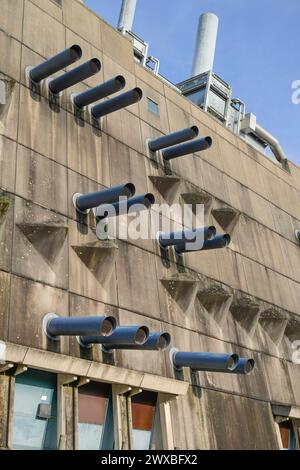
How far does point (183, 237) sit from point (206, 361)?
11.5 feet

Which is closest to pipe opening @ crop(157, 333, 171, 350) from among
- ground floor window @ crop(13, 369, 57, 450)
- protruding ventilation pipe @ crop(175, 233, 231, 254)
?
ground floor window @ crop(13, 369, 57, 450)

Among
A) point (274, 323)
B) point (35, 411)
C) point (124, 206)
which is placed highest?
point (124, 206)

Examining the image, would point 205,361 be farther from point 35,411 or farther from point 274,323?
point 274,323

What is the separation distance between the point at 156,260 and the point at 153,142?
394 centimetres

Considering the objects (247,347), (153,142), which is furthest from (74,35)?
(247,347)

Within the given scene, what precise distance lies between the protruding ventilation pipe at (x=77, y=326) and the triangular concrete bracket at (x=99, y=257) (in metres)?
1.87

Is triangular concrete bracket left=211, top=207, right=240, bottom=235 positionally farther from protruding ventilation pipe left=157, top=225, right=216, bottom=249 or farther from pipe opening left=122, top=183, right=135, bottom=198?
pipe opening left=122, top=183, right=135, bottom=198

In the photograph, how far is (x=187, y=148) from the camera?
1800 centimetres

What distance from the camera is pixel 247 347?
18.5 m

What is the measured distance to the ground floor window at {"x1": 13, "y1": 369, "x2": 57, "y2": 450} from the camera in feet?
36.7

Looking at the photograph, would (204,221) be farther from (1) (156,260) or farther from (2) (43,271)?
(2) (43,271)

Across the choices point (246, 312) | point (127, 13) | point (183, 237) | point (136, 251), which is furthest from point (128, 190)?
point (127, 13)

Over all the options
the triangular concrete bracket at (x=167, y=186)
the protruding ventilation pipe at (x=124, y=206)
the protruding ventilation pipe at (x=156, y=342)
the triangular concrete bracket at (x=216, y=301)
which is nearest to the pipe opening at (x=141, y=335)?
the protruding ventilation pipe at (x=156, y=342)

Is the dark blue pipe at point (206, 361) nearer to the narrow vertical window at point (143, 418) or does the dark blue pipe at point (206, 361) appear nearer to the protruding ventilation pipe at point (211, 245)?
the narrow vertical window at point (143, 418)
